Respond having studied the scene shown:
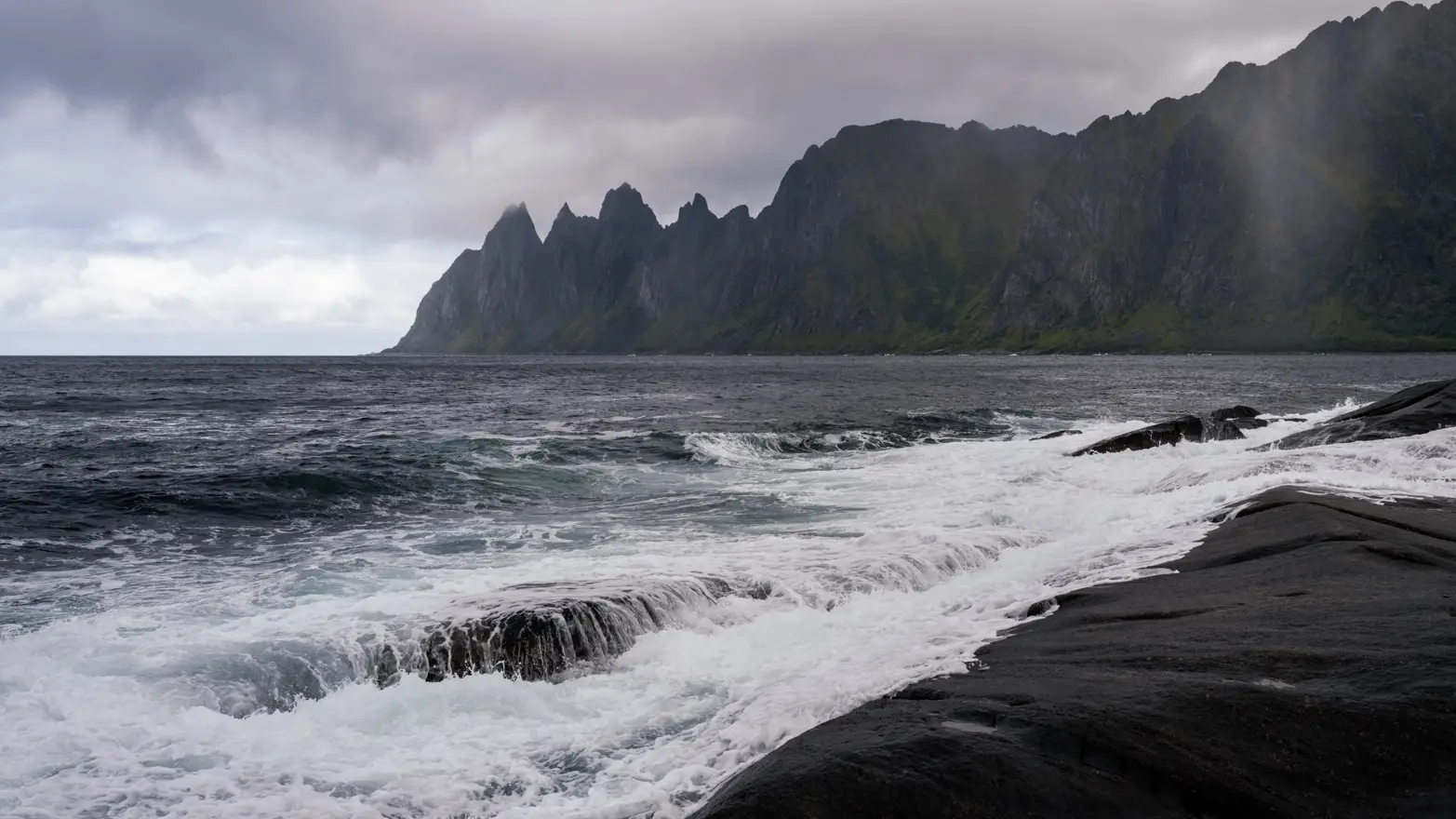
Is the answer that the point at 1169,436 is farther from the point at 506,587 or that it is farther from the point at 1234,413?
the point at 506,587

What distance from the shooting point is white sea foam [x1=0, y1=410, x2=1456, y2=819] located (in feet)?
28.6

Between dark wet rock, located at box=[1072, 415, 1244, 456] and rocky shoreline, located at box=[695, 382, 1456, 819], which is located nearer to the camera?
rocky shoreline, located at box=[695, 382, 1456, 819]

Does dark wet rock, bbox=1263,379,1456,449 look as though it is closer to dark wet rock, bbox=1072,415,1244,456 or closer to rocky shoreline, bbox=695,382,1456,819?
dark wet rock, bbox=1072,415,1244,456

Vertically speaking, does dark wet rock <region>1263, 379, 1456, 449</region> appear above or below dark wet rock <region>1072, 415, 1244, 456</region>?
above

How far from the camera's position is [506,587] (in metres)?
15.4

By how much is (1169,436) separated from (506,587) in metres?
25.6

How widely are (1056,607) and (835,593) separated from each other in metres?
4.02

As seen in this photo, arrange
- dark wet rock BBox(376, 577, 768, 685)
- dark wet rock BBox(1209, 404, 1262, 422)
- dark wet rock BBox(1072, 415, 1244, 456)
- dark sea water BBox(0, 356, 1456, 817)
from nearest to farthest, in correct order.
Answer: dark sea water BBox(0, 356, 1456, 817) → dark wet rock BBox(376, 577, 768, 685) → dark wet rock BBox(1072, 415, 1244, 456) → dark wet rock BBox(1209, 404, 1262, 422)

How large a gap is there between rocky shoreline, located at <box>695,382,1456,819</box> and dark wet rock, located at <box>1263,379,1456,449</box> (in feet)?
59.0

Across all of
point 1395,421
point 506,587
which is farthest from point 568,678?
point 1395,421

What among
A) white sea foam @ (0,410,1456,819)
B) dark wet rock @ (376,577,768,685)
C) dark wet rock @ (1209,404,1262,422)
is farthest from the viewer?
dark wet rock @ (1209,404,1262,422)

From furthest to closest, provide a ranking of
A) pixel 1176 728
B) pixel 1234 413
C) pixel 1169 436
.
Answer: pixel 1234 413, pixel 1169 436, pixel 1176 728

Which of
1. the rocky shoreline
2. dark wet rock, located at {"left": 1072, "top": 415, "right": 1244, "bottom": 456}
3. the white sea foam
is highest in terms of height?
the rocky shoreline

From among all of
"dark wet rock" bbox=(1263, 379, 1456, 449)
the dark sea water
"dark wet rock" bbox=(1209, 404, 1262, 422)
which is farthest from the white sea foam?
"dark wet rock" bbox=(1209, 404, 1262, 422)
